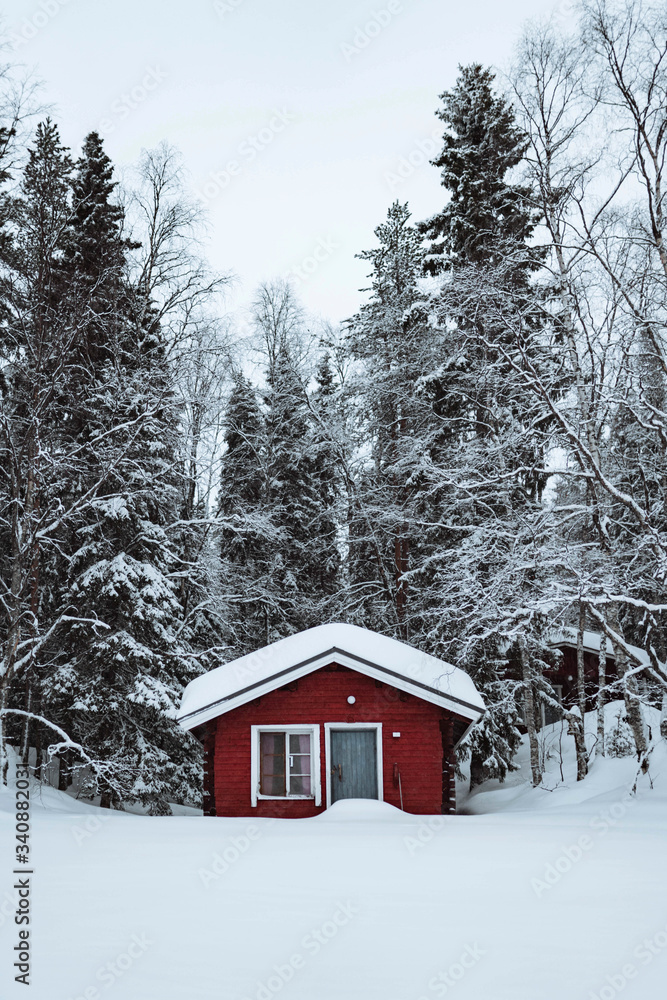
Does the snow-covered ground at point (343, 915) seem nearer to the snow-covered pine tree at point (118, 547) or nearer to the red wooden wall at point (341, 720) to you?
the red wooden wall at point (341, 720)

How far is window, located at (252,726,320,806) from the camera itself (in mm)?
15312

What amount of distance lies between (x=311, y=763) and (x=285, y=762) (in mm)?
561

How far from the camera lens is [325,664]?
15.5m

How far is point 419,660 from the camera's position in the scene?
16.0m

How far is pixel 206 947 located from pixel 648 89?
15699mm

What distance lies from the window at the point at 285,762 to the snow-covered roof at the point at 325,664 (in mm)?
1037

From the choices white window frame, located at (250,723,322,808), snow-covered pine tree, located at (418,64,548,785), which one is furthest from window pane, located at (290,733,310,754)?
snow-covered pine tree, located at (418,64,548,785)

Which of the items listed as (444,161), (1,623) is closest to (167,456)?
(1,623)
